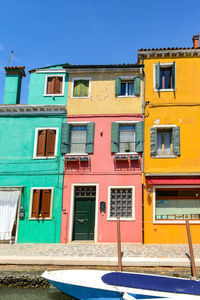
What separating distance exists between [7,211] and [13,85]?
6.87 metres

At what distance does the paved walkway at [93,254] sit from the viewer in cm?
847

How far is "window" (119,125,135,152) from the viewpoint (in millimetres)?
13016

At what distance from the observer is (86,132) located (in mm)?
13258

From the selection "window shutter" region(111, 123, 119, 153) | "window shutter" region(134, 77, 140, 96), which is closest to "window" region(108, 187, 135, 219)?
"window shutter" region(111, 123, 119, 153)

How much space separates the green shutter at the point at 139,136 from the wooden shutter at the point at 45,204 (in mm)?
4842

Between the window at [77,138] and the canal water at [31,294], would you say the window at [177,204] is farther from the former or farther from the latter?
the canal water at [31,294]

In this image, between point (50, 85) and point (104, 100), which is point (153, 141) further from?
point (50, 85)

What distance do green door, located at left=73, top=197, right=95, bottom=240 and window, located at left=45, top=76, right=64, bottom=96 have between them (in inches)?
226

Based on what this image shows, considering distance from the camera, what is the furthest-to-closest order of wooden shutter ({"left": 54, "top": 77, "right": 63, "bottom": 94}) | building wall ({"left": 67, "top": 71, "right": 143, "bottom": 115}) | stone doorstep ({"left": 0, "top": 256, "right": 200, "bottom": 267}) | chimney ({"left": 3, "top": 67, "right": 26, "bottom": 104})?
1. chimney ({"left": 3, "top": 67, "right": 26, "bottom": 104})
2. wooden shutter ({"left": 54, "top": 77, "right": 63, "bottom": 94})
3. building wall ({"left": 67, "top": 71, "right": 143, "bottom": 115})
4. stone doorstep ({"left": 0, "top": 256, "right": 200, "bottom": 267})

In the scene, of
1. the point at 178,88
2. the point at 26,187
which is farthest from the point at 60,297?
the point at 178,88

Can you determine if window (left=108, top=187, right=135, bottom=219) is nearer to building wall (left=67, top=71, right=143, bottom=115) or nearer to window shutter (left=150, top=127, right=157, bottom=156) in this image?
window shutter (left=150, top=127, right=157, bottom=156)

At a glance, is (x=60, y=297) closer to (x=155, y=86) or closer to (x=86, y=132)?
(x=86, y=132)

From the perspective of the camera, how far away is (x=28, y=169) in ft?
42.7

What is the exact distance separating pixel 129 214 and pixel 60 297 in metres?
5.32
